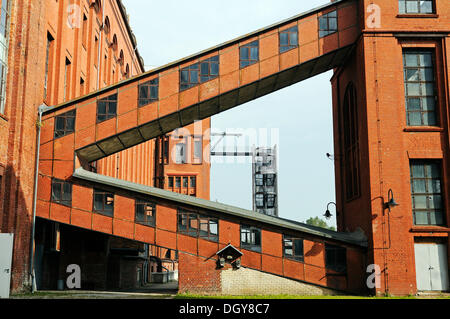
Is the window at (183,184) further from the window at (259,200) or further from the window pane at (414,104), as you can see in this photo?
the window pane at (414,104)

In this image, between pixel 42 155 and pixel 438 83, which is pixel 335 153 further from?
pixel 42 155

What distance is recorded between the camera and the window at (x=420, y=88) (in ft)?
81.9

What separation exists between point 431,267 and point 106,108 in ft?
57.0

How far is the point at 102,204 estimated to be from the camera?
24.3m

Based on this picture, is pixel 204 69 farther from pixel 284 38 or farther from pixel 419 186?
pixel 419 186

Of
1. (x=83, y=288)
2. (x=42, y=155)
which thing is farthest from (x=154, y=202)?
(x=83, y=288)

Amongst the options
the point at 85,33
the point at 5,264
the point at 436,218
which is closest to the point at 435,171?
the point at 436,218

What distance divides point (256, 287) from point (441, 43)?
1517 centimetres

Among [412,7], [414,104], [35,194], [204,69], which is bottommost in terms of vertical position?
[35,194]

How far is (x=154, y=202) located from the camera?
2466cm

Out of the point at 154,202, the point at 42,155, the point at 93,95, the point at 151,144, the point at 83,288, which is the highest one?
the point at 151,144

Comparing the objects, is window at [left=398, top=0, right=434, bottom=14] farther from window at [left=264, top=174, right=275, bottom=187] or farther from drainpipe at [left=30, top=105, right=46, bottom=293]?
window at [left=264, top=174, right=275, bottom=187]

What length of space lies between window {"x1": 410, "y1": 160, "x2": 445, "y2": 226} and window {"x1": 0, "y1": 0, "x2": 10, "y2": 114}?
18970 millimetres

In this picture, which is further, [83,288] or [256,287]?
[83,288]
